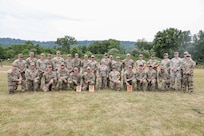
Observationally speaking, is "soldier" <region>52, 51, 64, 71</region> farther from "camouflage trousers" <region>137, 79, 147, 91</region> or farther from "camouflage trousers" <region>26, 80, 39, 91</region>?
"camouflage trousers" <region>137, 79, 147, 91</region>

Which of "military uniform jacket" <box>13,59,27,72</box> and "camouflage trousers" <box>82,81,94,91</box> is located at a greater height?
"military uniform jacket" <box>13,59,27,72</box>

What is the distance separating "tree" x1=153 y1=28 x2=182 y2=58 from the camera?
52469 millimetres

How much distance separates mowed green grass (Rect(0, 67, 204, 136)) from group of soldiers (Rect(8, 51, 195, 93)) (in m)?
0.87

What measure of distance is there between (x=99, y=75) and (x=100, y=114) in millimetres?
4484

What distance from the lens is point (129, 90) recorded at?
11172 millimetres

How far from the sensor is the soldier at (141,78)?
445 inches

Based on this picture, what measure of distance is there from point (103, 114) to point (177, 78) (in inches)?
206

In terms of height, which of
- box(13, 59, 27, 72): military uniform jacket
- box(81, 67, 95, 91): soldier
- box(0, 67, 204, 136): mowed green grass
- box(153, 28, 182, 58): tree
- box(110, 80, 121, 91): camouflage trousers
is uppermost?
box(153, 28, 182, 58): tree

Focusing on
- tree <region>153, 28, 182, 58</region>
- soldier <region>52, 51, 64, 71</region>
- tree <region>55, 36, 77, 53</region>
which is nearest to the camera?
soldier <region>52, 51, 64, 71</region>

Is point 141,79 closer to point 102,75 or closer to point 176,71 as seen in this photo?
point 176,71

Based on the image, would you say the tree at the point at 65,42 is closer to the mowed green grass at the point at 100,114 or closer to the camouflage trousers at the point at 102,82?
the camouflage trousers at the point at 102,82

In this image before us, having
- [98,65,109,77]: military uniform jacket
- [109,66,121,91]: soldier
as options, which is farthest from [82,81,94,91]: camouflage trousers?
[109,66,121,91]: soldier

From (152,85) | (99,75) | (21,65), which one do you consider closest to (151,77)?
(152,85)

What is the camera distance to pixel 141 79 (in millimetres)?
11336
